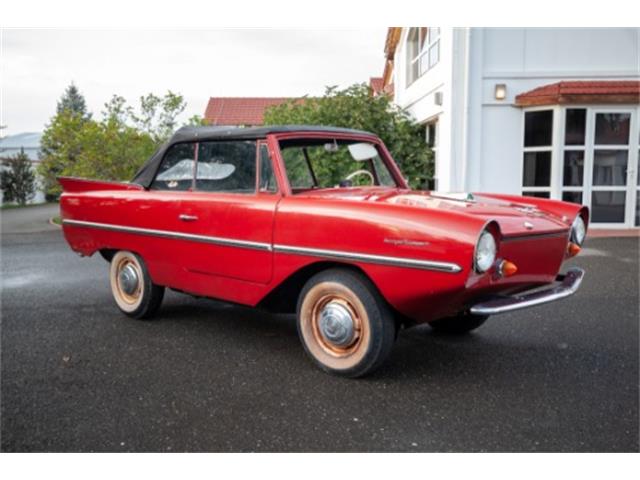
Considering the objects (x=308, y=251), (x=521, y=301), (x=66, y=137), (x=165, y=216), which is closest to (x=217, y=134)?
(x=165, y=216)

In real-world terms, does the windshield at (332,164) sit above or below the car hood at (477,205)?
above

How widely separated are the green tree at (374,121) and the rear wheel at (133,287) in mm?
7980

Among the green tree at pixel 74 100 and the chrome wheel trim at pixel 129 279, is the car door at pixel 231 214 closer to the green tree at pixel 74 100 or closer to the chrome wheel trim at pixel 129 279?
the chrome wheel trim at pixel 129 279

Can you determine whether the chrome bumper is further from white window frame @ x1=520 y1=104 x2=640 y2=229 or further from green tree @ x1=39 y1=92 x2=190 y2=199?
green tree @ x1=39 y1=92 x2=190 y2=199

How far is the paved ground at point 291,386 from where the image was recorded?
286 cm

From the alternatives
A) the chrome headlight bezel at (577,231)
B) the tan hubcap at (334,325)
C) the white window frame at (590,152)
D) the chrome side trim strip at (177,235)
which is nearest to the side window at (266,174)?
the chrome side trim strip at (177,235)

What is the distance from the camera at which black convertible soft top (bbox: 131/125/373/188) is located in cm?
424

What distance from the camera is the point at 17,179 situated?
2295 centimetres

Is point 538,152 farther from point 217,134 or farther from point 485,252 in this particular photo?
point 485,252

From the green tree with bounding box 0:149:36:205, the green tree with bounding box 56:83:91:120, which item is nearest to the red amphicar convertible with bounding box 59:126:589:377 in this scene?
the green tree with bounding box 0:149:36:205

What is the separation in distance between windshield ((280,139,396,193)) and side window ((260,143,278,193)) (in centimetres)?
12

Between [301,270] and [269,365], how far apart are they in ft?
2.20

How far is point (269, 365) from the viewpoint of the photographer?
12.8 ft

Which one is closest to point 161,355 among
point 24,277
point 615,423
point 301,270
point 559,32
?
point 301,270
